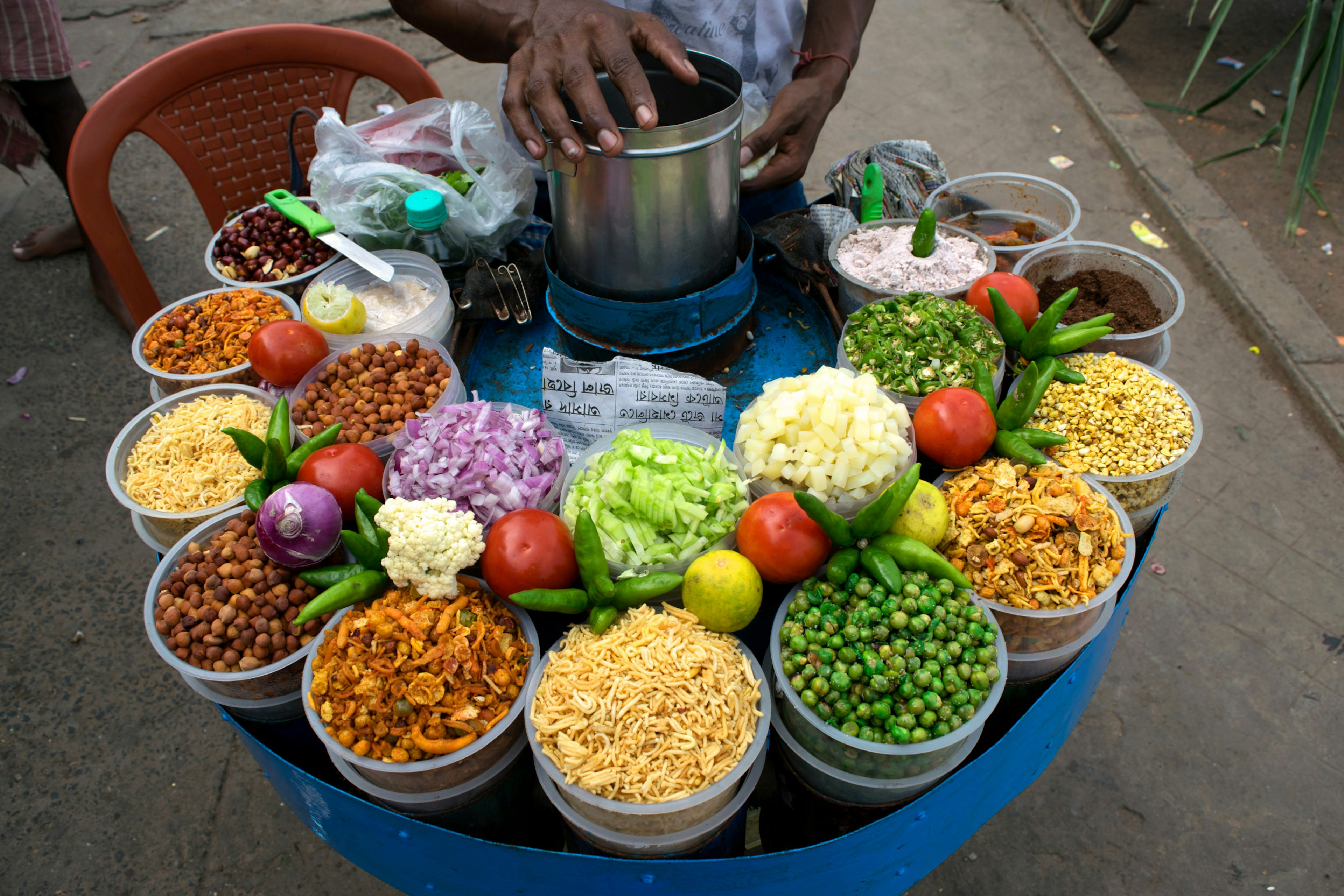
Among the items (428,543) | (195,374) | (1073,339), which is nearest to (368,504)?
(428,543)

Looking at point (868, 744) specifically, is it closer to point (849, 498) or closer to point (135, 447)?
point (849, 498)

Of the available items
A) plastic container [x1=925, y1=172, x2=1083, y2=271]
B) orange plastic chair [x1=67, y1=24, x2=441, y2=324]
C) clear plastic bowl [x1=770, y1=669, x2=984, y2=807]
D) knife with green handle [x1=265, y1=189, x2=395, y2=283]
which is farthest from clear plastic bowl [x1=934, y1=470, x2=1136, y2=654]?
orange plastic chair [x1=67, y1=24, x2=441, y2=324]

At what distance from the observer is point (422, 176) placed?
2.68 meters

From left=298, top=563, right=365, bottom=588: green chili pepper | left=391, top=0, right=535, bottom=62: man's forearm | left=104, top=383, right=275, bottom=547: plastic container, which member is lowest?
left=104, top=383, right=275, bottom=547: plastic container

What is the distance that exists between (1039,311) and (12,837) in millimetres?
3857

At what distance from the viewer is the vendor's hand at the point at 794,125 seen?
98.0 inches

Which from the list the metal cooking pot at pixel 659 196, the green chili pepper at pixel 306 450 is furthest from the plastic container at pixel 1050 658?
the green chili pepper at pixel 306 450

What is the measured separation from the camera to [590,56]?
74.3 inches

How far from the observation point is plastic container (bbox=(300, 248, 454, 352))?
2395 mm

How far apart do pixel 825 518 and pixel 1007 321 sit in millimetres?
917

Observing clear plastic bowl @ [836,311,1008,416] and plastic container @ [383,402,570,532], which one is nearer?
plastic container @ [383,402,570,532]

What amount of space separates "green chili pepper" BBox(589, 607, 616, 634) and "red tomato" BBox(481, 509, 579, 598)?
0.10 metres

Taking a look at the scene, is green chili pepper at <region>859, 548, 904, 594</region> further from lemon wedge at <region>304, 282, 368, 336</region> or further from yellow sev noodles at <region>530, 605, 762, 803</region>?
lemon wedge at <region>304, 282, 368, 336</region>

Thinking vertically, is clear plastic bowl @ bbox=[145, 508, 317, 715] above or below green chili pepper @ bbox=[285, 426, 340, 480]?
below
